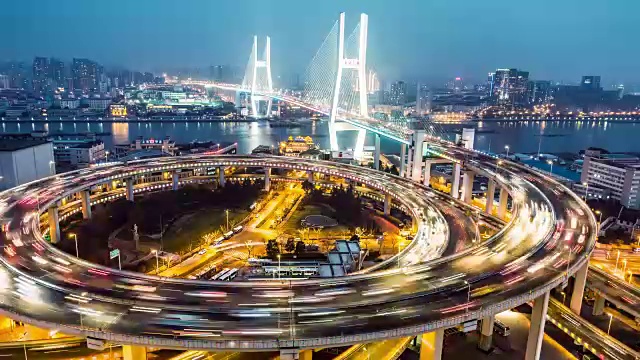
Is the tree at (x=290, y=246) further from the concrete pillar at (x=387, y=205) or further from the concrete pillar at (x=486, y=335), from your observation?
the concrete pillar at (x=486, y=335)

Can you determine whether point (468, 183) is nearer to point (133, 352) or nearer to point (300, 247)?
point (300, 247)

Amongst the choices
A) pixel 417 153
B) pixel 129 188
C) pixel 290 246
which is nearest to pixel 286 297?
pixel 290 246

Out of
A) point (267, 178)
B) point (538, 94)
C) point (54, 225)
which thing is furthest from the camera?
point (538, 94)

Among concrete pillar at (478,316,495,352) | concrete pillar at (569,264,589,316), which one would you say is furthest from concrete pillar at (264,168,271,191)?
concrete pillar at (569,264,589,316)

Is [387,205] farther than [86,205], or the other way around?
[387,205]

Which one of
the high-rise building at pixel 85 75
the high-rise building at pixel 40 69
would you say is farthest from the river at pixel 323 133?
the high-rise building at pixel 40 69

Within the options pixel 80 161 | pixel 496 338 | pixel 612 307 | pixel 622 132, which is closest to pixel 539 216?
pixel 612 307

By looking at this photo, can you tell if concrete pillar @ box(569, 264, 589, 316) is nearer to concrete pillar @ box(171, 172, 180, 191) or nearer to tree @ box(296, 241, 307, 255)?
tree @ box(296, 241, 307, 255)
